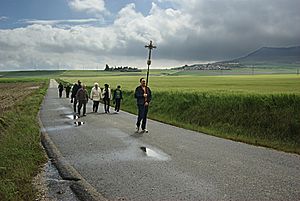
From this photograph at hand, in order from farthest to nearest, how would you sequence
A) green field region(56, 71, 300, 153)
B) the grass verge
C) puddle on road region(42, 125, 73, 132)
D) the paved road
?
puddle on road region(42, 125, 73, 132) → green field region(56, 71, 300, 153) → the grass verge → the paved road

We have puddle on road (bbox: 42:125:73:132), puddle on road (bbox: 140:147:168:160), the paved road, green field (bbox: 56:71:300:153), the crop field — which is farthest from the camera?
the crop field

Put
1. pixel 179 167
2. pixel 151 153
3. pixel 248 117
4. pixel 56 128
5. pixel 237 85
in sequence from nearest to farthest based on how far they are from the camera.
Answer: pixel 179 167
pixel 151 153
pixel 248 117
pixel 56 128
pixel 237 85

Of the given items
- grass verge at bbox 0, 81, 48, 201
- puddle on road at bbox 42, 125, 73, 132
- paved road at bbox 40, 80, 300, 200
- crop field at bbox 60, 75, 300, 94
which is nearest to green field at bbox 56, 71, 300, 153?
paved road at bbox 40, 80, 300, 200

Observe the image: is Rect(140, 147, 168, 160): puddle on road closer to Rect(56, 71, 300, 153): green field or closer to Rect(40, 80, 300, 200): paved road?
Rect(40, 80, 300, 200): paved road

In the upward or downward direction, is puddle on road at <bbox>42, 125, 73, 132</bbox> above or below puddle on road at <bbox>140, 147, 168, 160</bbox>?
below

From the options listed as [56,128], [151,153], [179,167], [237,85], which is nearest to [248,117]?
[151,153]

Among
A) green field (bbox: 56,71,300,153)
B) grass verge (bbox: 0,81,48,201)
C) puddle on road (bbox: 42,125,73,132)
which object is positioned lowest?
puddle on road (bbox: 42,125,73,132)

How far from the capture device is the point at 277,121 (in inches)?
576

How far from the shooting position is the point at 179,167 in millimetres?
8906

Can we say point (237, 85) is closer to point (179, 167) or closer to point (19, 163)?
point (179, 167)

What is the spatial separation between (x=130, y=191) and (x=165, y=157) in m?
3.14

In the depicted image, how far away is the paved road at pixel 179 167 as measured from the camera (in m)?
6.92

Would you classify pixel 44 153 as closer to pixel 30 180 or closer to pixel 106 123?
pixel 30 180

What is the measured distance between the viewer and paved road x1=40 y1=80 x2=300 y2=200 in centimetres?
692
